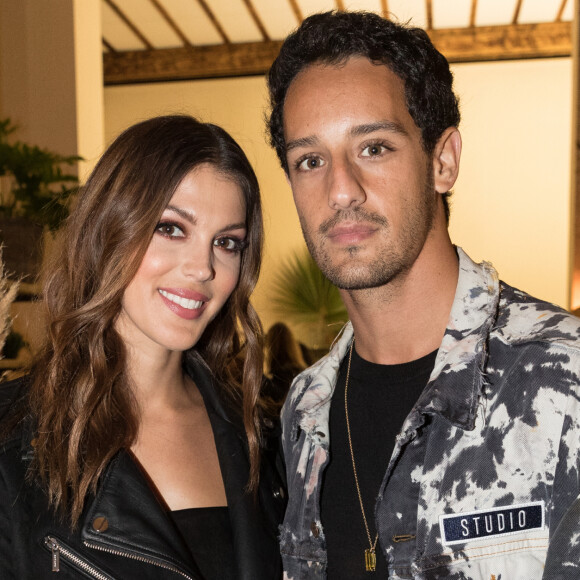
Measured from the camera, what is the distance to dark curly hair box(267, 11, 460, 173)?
1908 mm

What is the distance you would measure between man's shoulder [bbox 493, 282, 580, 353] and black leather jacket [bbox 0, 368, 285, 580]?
31.7 inches

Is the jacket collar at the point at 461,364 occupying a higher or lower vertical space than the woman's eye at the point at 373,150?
lower

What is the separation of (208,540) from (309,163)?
954 millimetres

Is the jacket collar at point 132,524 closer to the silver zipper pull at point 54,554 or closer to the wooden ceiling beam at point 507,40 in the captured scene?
the silver zipper pull at point 54,554

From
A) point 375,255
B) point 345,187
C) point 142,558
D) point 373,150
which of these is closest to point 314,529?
point 142,558

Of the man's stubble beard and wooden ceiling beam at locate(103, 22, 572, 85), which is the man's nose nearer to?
the man's stubble beard

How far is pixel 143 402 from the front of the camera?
82.5 inches

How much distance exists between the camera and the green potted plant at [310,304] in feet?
29.4

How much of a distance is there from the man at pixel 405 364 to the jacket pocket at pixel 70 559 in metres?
0.45

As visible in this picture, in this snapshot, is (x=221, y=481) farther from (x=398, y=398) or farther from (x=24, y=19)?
(x=24, y=19)

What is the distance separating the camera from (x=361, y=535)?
1.73 metres

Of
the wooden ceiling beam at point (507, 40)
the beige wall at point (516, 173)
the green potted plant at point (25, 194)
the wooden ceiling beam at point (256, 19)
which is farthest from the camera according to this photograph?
the beige wall at point (516, 173)

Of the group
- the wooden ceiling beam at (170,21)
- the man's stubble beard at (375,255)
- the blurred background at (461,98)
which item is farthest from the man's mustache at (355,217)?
the wooden ceiling beam at (170,21)

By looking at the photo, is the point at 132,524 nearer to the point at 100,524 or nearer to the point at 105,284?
the point at 100,524
